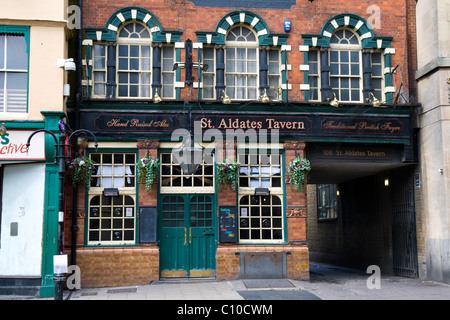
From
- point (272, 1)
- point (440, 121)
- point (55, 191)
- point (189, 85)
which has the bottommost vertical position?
point (55, 191)

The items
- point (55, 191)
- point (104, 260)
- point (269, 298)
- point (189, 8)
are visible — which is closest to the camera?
point (269, 298)

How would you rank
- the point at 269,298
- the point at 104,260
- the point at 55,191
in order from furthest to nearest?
the point at 104,260 < the point at 55,191 < the point at 269,298

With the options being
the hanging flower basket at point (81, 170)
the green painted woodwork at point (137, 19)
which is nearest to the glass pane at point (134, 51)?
the green painted woodwork at point (137, 19)

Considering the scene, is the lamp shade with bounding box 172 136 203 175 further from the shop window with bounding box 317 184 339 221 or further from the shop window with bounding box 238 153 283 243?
the shop window with bounding box 317 184 339 221

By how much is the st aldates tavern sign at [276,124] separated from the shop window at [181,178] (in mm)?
897

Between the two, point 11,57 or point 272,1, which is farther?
point 272,1

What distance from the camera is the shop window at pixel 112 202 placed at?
50.4 ft

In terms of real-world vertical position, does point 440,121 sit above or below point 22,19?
below

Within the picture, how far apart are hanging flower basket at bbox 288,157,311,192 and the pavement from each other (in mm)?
2756

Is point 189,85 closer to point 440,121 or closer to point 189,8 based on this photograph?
point 189,8

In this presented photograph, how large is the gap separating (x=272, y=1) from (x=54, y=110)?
23.8ft

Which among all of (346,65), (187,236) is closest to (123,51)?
(187,236)

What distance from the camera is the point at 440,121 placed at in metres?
15.7

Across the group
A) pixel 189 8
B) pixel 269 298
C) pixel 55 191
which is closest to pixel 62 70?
pixel 55 191
